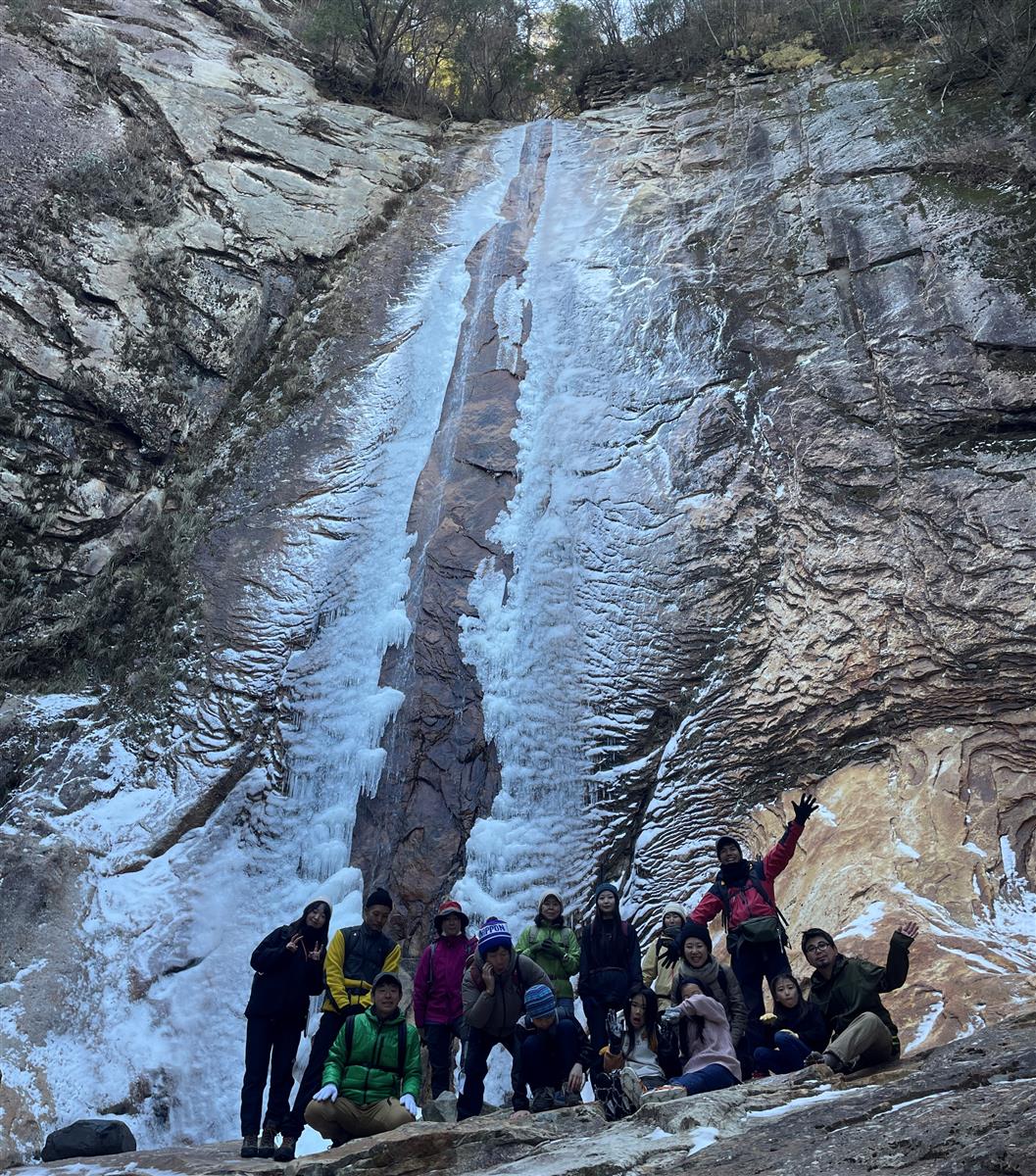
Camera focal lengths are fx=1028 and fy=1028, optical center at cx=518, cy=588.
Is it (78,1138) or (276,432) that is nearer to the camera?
(78,1138)

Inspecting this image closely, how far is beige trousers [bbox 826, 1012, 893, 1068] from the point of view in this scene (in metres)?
4.97

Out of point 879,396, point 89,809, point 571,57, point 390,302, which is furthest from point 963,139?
point 89,809

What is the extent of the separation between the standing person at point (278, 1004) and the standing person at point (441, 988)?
66 centimetres

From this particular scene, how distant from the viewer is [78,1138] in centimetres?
660

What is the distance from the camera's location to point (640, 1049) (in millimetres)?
5918

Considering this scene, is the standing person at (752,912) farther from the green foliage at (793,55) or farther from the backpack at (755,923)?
the green foliage at (793,55)

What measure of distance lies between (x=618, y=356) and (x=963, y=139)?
509 centimetres

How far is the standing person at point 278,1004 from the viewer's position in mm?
5973

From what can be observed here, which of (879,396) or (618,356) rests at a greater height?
(618,356)

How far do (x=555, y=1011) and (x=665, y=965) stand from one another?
1.19m

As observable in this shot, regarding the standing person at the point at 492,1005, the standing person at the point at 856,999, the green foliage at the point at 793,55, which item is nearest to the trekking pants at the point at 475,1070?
the standing person at the point at 492,1005

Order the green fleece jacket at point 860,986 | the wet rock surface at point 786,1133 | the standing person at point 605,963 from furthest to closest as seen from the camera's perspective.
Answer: the standing person at point 605,963 < the green fleece jacket at point 860,986 < the wet rock surface at point 786,1133

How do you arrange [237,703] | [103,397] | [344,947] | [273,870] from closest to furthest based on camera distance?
[344,947] → [273,870] → [237,703] → [103,397]

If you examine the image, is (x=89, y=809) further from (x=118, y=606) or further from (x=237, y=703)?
(x=118, y=606)
